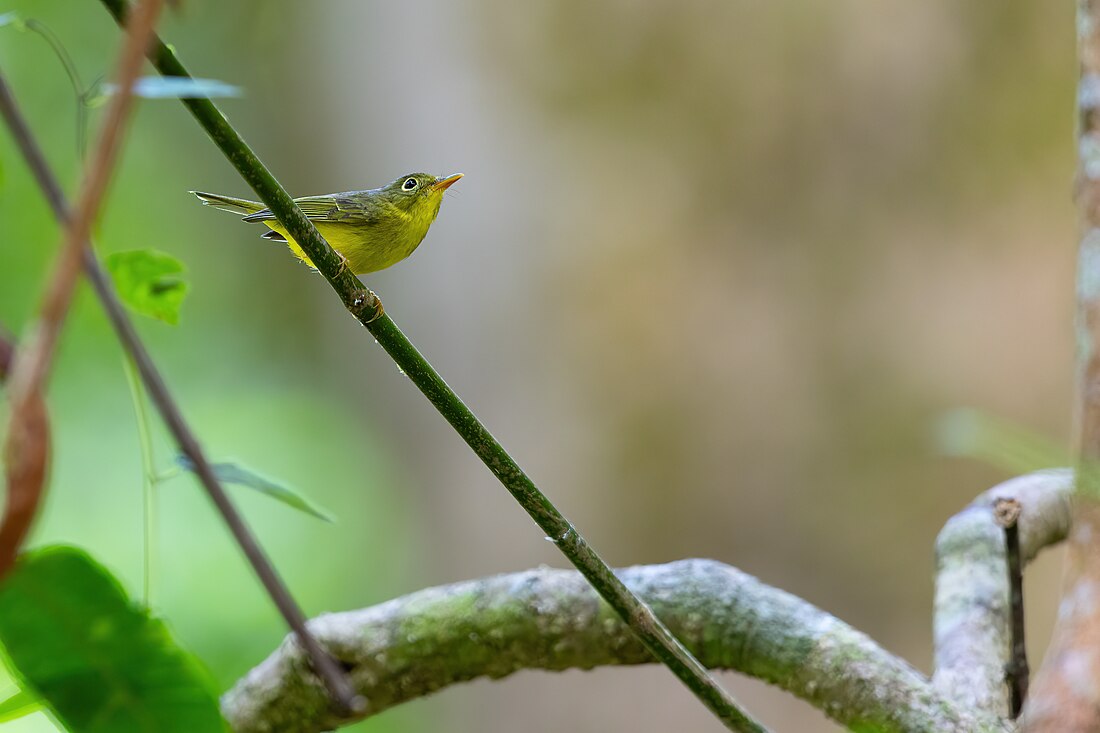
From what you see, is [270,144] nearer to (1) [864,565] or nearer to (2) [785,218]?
(2) [785,218]

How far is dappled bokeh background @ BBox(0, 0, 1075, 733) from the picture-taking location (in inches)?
106

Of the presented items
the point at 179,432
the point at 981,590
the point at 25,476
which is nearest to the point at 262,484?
the point at 179,432

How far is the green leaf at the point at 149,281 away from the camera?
80 cm

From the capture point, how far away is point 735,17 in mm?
2812

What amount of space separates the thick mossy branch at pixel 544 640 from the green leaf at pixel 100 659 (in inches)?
26.4

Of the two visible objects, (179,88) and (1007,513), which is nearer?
(179,88)

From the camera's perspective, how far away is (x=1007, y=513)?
1.28 m

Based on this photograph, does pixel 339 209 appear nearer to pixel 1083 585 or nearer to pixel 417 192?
pixel 417 192

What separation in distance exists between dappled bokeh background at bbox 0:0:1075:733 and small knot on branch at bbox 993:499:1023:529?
4.24 feet

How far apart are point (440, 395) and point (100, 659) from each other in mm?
249

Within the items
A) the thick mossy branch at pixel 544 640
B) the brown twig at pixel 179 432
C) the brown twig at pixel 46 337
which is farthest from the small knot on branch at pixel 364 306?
the thick mossy branch at pixel 544 640

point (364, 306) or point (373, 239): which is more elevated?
point (373, 239)

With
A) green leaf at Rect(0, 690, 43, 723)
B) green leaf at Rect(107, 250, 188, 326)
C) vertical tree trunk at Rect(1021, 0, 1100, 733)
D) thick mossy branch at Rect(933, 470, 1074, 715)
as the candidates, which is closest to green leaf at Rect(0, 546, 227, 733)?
green leaf at Rect(0, 690, 43, 723)

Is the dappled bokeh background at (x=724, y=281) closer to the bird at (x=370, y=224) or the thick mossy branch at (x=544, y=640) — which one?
the bird at (x=370, y=224)
